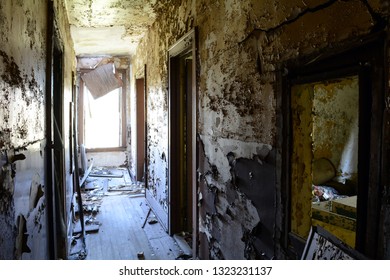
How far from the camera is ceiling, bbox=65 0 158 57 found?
367 cm

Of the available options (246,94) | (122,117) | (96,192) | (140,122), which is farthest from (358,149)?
(122,117)

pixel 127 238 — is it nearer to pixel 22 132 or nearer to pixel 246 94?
pixel 246 94

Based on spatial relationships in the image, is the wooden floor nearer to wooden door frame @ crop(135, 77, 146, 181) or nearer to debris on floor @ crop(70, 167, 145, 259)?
debris on floor @ crop(70, 167, 145, 259)

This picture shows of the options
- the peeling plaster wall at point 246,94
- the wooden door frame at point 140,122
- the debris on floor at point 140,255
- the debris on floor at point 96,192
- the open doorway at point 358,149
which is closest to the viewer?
the open doorway at point 358,149

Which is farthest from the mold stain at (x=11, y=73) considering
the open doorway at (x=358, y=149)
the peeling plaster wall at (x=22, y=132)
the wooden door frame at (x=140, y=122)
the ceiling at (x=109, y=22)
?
the wooden door frame at (x=140, y=122)

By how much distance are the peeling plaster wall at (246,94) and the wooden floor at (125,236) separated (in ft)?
2.53

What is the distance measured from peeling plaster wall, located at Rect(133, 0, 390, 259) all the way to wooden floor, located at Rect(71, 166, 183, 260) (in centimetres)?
77

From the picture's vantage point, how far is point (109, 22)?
438 cm

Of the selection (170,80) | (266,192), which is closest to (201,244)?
(266,192)

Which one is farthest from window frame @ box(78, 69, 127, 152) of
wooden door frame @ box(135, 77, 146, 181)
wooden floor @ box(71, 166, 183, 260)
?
wooden floor @ box(71, 166, 183, 260)

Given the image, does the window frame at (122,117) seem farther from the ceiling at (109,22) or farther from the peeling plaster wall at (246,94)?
the peeling plaster wall at (246,94)

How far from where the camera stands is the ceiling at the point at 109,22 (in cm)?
367

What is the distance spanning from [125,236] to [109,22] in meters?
2.93
